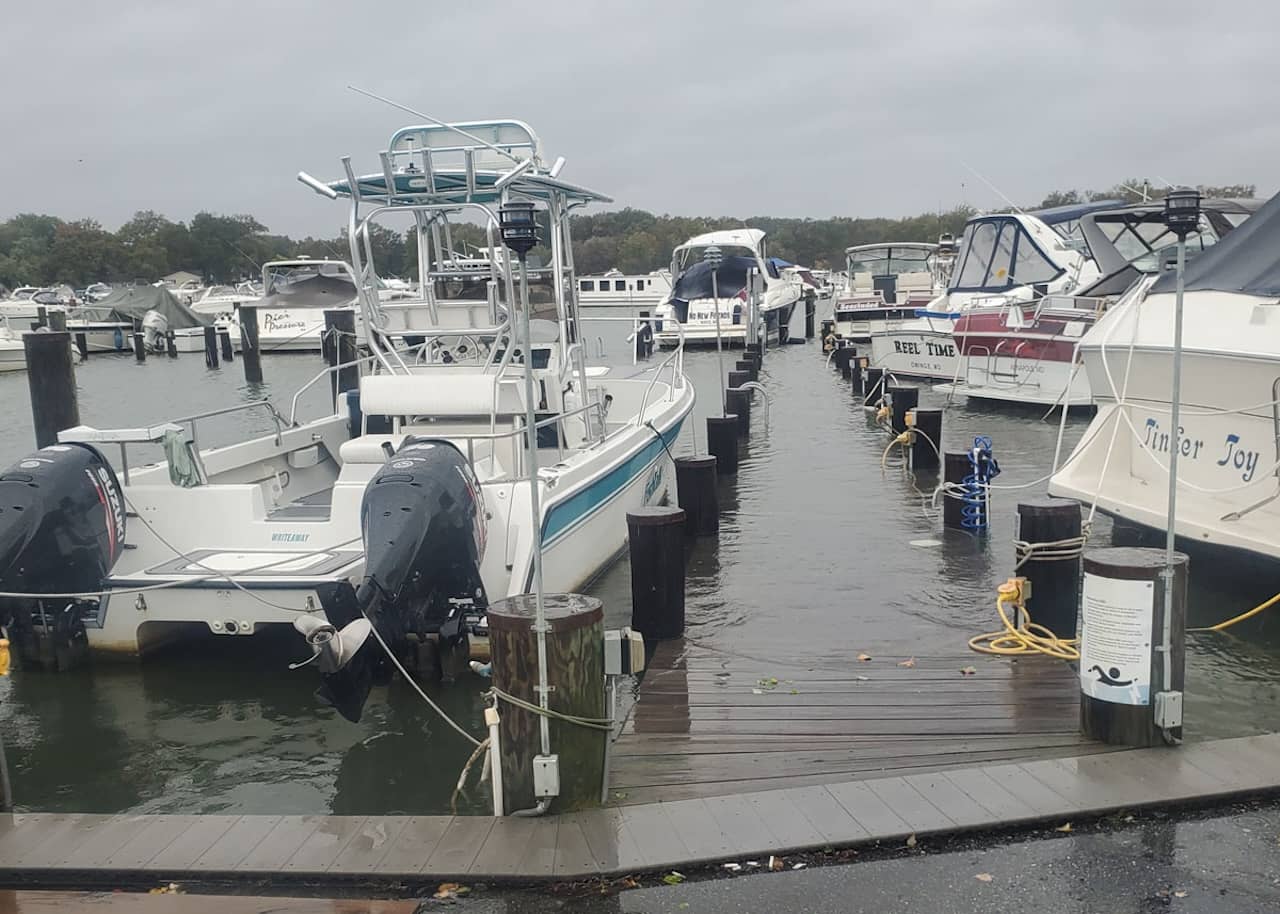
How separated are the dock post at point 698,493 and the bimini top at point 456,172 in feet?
8.51

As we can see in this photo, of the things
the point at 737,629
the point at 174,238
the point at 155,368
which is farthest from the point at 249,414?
the point at 174,238

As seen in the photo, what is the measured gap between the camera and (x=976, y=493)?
9.96 m

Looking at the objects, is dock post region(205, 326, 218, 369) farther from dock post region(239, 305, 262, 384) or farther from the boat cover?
the boat cover

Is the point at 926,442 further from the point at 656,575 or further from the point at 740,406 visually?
the point at 656,575

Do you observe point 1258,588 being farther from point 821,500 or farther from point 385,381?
point 385,381

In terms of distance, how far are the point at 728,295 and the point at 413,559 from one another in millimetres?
31579

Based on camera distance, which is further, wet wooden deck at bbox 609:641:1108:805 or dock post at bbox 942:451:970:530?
dock post at bbox 942:451:970:530

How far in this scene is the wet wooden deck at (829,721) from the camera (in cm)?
498

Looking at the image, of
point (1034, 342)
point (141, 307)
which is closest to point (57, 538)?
point (1034, 342)

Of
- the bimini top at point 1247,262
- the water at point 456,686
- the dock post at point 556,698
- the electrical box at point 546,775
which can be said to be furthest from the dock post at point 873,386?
the electrical box at point 546,775

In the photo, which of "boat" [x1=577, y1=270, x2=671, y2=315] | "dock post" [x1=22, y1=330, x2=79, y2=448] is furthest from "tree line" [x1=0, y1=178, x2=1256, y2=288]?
"dock post" [x1=22, y1=330, x2=79, y2=448]

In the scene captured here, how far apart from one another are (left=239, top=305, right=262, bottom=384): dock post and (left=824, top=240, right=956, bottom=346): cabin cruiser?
1750 centimetres

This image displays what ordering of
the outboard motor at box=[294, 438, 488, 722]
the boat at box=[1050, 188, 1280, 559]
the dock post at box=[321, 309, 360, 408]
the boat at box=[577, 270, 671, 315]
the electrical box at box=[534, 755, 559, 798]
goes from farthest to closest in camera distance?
the boat at box=[577, 270, 671, 315] → the dock post at box=[321, 309, 360, 408] → the boat at box=[1050, 188, 1280, 559] → the outboard motor at box=[294, 438, 488, 722] → the electrical box at box=[534, 755, 559, 798]

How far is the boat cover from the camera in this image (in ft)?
160
